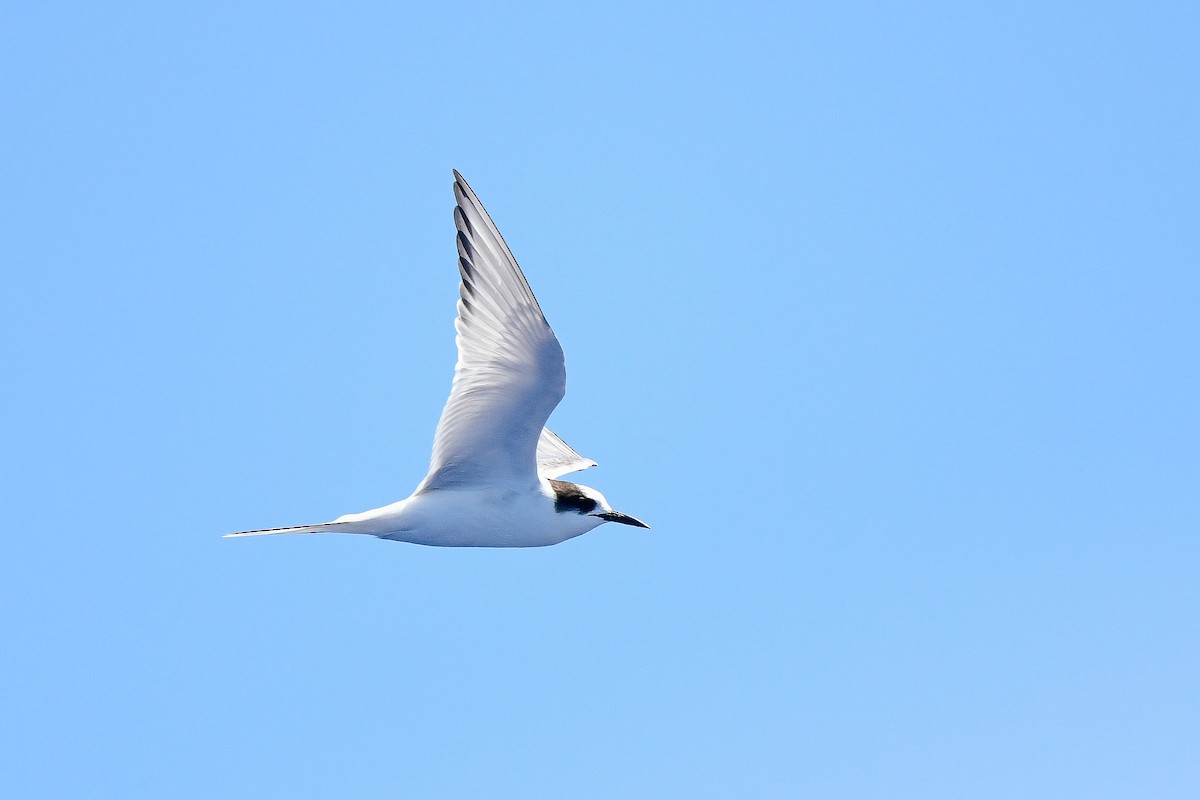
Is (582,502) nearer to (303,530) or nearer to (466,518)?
(466,518)

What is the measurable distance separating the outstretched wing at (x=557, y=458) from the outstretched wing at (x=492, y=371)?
2.01m

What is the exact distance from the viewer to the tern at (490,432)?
9.24 metres

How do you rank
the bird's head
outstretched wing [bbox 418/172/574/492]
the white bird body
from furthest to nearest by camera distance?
the bird's head → the white bird body → outstretched wing [bbox 418/172/574/492]

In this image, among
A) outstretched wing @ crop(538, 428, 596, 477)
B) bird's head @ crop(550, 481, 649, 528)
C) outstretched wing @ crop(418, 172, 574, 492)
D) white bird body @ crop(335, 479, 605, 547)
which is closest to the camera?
outstretched wing @ crop(418, 172, 574, 492)

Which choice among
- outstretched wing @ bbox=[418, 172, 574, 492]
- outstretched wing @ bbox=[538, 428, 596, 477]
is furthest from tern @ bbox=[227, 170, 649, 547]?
outstretched wing @ bbox=[538, 428, 596, 477]

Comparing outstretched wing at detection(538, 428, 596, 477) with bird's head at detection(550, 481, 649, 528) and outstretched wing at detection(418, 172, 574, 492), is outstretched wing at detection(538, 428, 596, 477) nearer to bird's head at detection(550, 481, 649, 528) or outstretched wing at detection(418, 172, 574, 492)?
bird's head at detection(550, 481, 649, 528)

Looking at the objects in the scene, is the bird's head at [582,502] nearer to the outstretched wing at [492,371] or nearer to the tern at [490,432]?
the tern at [490,432]

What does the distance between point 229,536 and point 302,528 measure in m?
0.58

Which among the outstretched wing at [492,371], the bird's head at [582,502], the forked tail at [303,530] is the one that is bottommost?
the forked tail at [303,530]

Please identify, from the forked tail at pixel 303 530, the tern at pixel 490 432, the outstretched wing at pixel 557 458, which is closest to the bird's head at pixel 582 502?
the tern at pixel 490 432

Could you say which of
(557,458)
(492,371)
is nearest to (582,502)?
(492,371)

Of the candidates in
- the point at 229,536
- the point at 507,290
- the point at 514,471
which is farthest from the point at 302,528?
the point at 507,290

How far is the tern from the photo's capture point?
30.3 feet

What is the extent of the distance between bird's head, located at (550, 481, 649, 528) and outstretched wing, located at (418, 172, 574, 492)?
51cm
